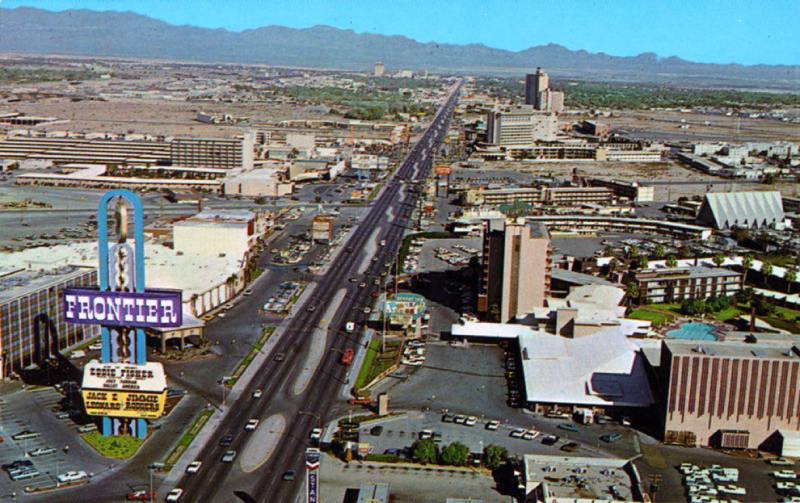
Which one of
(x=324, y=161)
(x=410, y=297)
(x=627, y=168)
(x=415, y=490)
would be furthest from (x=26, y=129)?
(x=415, y=490)

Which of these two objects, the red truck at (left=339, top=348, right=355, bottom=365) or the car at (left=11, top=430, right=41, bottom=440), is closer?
the car at (left=11, top=430, right=41, bottom=440)

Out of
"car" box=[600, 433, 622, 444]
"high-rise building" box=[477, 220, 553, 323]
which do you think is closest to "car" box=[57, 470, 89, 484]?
"car" box=[600, 433, 622, 444]

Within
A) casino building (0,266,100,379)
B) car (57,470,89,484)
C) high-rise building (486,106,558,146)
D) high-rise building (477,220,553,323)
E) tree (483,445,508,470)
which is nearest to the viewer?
car (57,470,89,484)

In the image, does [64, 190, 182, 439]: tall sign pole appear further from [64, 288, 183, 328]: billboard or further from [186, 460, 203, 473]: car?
[186, 460, 203, 473]: car

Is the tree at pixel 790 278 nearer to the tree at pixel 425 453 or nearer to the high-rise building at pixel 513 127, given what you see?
the tree at pixel 425 453

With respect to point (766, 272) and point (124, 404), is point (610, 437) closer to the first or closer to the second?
point (124, 404)

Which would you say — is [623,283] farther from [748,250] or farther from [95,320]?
[95,320]

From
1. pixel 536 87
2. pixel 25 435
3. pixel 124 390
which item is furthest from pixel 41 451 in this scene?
Answer: pixel 536 87
